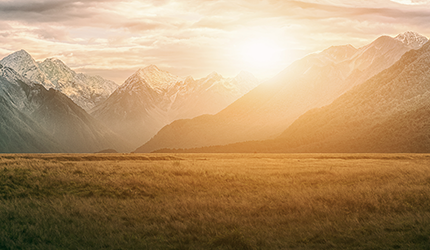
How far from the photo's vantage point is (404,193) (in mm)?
26828

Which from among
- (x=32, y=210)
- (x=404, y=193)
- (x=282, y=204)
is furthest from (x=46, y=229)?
(x=404, y=193)

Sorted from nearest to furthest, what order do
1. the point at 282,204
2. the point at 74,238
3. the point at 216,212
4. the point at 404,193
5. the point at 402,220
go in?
the point at 74,238, the point at 402,220, the point at 216,212, the point at 282,204, the point at 404,193

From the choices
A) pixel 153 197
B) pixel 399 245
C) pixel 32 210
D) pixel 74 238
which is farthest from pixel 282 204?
pixel 32 210

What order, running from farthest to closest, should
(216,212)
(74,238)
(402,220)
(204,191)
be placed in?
(204,191) < (216,212) < (402,220) < (74,238)

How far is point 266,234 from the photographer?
18.1 meters

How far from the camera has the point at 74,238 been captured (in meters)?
18.0

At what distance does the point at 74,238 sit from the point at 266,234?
861 centimetres

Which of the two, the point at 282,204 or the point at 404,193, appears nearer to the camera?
the point at 282,204

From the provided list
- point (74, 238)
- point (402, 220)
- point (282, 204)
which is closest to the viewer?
point (74, 238)

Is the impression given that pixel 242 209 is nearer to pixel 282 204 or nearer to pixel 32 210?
pixel 282 204

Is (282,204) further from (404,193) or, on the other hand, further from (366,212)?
(404,193)

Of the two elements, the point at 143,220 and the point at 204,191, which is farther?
the point at 204,191

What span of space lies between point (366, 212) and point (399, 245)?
561 centimetres

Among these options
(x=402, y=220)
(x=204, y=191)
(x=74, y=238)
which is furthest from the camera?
(x=204, y=191)
